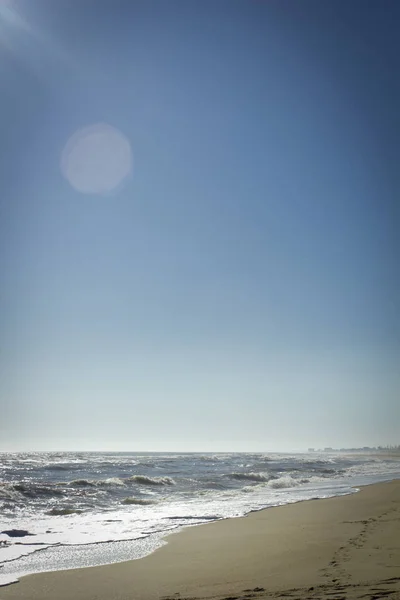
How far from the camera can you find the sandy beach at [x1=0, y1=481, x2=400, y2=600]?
551cm

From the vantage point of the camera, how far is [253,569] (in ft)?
22.4

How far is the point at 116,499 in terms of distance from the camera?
19.5 meters

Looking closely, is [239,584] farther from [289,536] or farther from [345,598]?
[289,536]

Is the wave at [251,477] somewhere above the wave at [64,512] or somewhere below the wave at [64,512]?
below

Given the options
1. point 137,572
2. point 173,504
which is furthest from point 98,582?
point 173,504

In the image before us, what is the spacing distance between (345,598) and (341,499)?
1390cm

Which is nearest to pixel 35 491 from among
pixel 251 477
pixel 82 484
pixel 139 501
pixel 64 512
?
pixel 82 484

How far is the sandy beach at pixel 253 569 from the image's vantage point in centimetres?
551

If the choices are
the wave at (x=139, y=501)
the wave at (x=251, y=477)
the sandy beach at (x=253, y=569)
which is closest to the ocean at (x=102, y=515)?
the wave at (x=139, y=501)

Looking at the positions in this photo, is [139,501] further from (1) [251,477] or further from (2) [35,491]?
(1) [251,477]

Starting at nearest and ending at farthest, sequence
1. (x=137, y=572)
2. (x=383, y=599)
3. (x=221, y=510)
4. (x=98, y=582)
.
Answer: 1. (x=383, y=599)
2. (x=98, y=582)
3. (x=137, y=572)
4. (x=221, y=510)

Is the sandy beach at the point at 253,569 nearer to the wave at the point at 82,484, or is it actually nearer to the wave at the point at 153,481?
the wave at the point at 82,484

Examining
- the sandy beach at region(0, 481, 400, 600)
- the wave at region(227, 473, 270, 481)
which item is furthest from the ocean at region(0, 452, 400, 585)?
the wave at region(227, 473, 270, 481)

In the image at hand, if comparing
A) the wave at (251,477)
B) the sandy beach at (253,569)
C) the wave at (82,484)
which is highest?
the sandy beach at (253,569)
